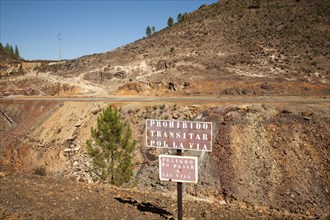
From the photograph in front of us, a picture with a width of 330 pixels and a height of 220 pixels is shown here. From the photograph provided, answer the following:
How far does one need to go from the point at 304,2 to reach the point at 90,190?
73456 mm

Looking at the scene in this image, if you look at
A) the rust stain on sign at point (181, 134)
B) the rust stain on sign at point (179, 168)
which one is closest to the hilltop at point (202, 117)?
the rust stain on sign at point (179, 168)

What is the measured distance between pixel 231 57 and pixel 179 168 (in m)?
45.0

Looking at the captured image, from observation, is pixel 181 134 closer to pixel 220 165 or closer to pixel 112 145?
pixel 112 145

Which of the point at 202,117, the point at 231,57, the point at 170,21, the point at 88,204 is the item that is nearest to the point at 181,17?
the point at 170,21

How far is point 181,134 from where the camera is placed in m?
Answer: 8.18

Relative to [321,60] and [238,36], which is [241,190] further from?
[238,36]

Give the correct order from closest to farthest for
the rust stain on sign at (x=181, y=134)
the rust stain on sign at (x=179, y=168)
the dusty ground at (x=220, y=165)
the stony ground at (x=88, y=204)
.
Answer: the rust stain on sign at (x=181, y=134) < the rust stain on sign at (x=179, y=168) < the stony ground at (x=88, y=204) < the dusty ground at (x=220, y=165)

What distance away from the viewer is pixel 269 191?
722 inches

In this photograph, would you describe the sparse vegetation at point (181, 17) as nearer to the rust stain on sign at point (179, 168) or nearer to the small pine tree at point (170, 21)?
the small pine tree at point (170, 21)

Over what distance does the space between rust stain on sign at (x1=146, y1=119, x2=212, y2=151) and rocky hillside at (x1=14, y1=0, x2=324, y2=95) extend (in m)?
30.4

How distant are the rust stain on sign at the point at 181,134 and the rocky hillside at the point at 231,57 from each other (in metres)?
30.4

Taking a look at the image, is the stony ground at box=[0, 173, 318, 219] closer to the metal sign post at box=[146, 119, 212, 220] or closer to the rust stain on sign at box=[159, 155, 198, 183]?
the rust stain on sign at box=[159, 155, 198, 183]

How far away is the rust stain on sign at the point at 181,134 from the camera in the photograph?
7.92 metres

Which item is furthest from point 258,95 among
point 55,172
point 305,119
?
point 55,172
